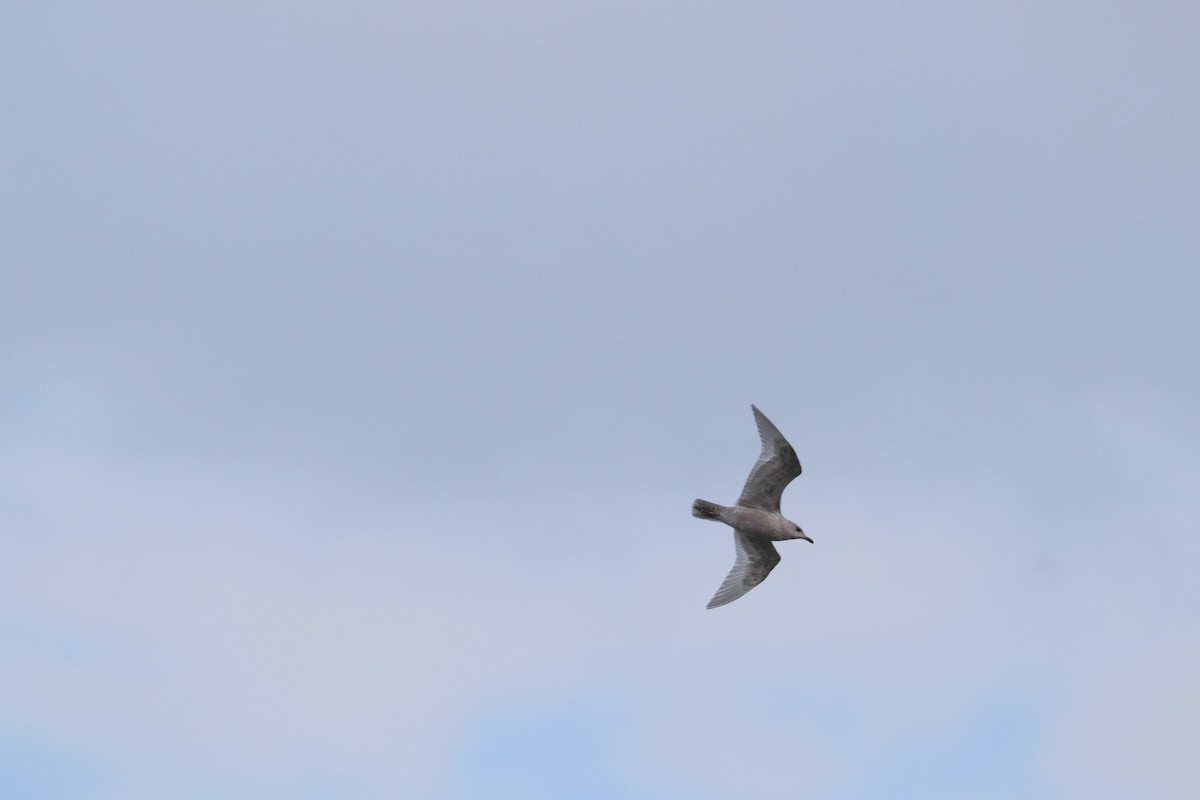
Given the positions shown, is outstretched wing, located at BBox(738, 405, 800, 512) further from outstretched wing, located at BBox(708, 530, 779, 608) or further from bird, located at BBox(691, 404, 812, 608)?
outstretched wing, located at BBox(708, 530, 779, 608)

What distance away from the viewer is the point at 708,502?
58406 mm

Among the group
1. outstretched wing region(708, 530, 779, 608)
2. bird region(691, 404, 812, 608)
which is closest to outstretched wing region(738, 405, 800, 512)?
bird region(691, 404, 812, 608)

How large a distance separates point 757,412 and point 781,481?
8.05ft

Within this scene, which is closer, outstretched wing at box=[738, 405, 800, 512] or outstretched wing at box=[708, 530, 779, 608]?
outstretched wing at box=[738, 405, 800, 512]

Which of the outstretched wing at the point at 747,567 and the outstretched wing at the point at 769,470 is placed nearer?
the outstretched wing at the point at 769,470

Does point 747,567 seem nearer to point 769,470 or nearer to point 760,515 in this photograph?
point 760,515

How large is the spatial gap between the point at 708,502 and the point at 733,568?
8.92 feet

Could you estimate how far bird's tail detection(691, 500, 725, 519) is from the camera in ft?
192

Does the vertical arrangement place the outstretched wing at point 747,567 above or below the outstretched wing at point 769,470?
below

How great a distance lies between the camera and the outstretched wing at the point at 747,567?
2340 inches

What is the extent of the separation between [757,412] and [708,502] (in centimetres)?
335

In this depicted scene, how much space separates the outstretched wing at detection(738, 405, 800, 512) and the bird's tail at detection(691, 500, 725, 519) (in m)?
0.77

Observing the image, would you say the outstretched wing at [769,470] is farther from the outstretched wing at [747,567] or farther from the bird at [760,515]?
the outstretched wing at [747,567]

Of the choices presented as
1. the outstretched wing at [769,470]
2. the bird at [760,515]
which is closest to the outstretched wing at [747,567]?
the bird at [760,515]
